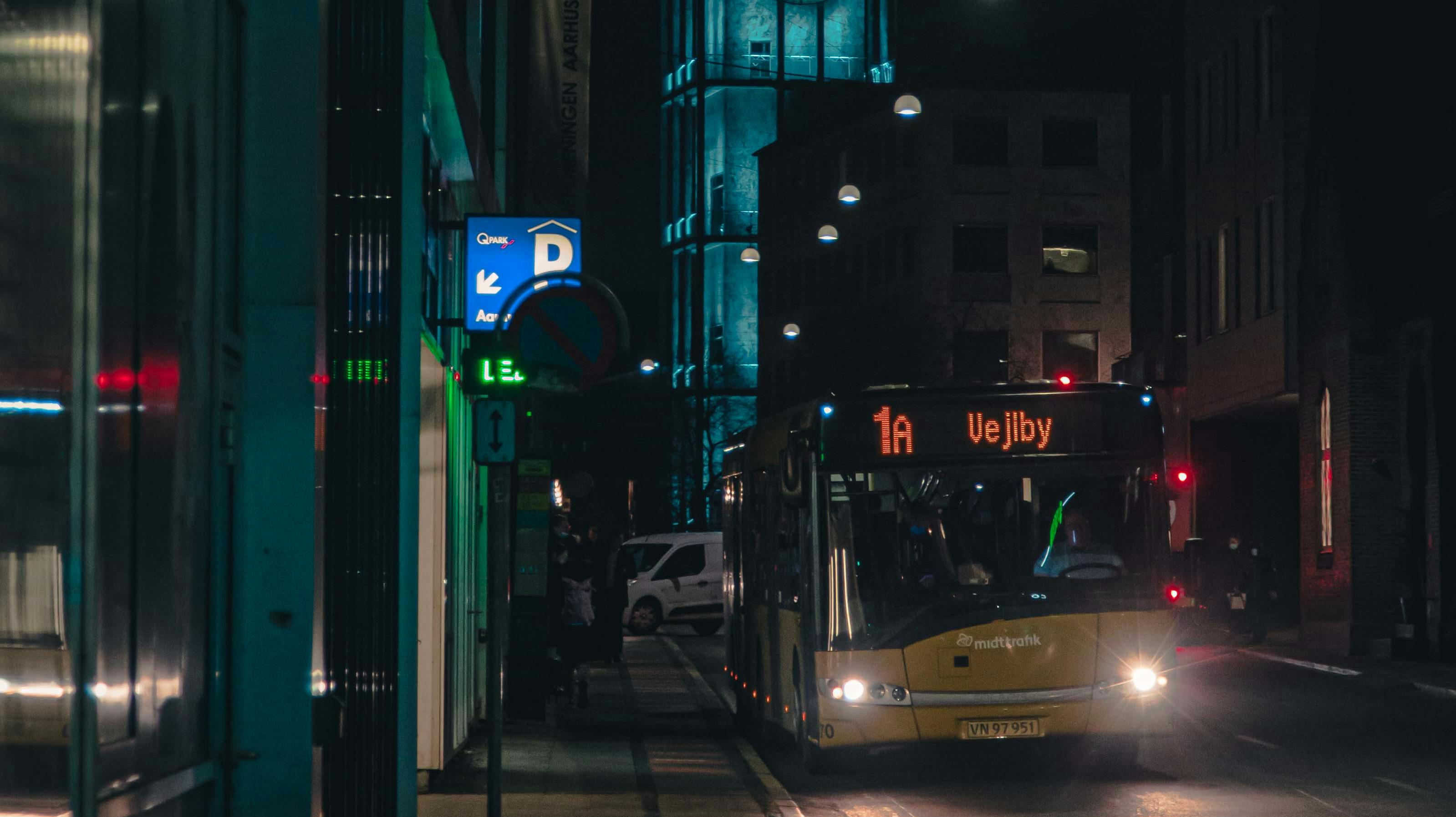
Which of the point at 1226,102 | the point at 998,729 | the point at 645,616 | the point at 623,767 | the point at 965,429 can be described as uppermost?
the point at 1226,102

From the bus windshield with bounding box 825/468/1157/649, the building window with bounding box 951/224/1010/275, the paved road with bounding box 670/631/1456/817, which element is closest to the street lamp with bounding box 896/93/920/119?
the paved road with bounding box 670/631/1456/817

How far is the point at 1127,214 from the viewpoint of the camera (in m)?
80.4

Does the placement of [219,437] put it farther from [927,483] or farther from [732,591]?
[732,591]

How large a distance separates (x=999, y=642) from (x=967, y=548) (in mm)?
715

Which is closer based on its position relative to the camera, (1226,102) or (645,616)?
(645,616)

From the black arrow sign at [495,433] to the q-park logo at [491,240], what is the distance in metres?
4.66

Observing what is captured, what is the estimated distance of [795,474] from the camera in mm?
15367

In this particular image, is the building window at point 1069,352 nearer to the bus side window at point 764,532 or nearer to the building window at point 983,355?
the building window at point 983,355

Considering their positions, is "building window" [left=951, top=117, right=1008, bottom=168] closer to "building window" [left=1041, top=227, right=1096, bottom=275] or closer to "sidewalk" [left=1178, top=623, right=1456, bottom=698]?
"building window" [left=1041, top=227, right=1096, bottom=275]

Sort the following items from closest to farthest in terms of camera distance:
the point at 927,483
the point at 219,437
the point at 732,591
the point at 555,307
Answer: the point at 219,437, the point at 555,307, the point at 927,483, the point at 732,591

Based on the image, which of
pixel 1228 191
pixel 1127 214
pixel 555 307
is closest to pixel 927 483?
pixel 555 307

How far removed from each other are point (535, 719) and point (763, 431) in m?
3.53

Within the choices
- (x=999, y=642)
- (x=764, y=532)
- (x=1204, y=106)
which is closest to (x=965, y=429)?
(x=999, y=642)

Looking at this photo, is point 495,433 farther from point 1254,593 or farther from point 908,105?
point 908,105
